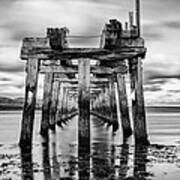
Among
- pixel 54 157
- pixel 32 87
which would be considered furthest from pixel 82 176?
pixel 32 87

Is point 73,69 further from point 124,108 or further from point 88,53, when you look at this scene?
point 88,53

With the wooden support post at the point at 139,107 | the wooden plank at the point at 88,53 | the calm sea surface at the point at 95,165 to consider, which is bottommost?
the calm sea surface at the point at 95,165

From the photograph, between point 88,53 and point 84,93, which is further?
point 88,53

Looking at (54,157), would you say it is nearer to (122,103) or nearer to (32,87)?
(32,87)

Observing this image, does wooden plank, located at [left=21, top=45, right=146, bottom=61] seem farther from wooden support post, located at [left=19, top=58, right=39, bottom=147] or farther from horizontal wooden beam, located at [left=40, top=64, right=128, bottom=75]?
horizontal wooden beam, located at [left=40, top=64, right=128, bottom=75]

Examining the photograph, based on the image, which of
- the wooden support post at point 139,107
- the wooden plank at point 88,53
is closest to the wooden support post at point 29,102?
the wooden plank at point 88,53

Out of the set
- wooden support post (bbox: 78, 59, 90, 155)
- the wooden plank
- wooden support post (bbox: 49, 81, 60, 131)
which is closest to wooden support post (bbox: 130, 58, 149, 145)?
the wooden plank

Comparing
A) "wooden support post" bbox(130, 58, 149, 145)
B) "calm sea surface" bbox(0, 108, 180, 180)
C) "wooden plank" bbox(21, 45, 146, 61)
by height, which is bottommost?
"calm sea surface" bbox(0, 108, 180, 180)

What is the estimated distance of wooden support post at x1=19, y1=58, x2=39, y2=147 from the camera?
1079 cm

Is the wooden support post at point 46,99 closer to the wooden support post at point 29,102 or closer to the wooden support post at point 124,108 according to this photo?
the wooden support post at point 124,108

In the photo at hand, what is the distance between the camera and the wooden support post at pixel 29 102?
10.8 meters

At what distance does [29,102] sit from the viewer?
10.9 metres

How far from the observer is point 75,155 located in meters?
9.04

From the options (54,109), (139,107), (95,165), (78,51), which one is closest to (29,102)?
(78,51)
